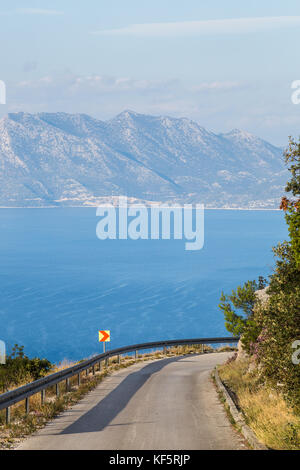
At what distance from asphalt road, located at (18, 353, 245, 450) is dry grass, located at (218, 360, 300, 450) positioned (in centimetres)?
52

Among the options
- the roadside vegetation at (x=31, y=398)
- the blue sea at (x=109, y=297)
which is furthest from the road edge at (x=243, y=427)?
the blue sea at (x=109, y=297)

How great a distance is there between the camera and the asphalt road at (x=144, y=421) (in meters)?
10.8

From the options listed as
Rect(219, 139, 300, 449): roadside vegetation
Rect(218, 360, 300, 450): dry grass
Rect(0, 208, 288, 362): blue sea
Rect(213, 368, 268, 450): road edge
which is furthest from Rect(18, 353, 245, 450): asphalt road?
Rect(0, 208, 288, 362): blue sea

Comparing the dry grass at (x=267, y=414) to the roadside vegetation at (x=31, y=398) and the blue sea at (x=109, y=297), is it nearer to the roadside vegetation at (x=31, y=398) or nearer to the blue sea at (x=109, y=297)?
the roadside vegetation at (x=31, y=398)

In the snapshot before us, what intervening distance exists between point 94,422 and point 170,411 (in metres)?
2.43

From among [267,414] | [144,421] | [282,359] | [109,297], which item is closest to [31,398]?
[144,421]

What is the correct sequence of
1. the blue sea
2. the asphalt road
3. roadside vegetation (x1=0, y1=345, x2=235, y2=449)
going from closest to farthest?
the asphalt road
roadside vegetation (x1=0, y1=345, x2=235, y2=449)
the blue sea

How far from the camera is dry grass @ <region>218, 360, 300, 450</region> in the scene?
33.4ft

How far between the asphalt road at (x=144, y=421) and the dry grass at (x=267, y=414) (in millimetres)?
523

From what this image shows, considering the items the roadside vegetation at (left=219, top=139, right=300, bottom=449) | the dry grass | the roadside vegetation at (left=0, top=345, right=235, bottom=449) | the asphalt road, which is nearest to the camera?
the dry grass

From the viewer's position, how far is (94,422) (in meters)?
13.3

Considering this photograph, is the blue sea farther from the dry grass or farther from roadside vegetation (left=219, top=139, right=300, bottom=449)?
roadside vegetation (left=219, top=139, right=300, bottom=449)

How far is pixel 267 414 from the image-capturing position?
12695mm
